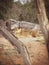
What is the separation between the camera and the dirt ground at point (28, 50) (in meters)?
2.49

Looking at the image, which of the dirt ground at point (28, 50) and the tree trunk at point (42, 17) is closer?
the tree trunk at point (42, 17)

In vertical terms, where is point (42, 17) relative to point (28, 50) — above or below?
above

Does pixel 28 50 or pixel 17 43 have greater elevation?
pixel 17 43

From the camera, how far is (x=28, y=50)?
101 inches

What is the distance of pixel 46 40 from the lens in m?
2.38

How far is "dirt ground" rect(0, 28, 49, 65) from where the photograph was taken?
2.49 metres

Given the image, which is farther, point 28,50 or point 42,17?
point 28,50

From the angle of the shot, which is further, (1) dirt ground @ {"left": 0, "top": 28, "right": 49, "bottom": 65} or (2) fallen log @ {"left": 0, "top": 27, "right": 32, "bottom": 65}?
(1) dirt ground @ {"left": 0, "top": 28, "right": 49, "bottom": 65}

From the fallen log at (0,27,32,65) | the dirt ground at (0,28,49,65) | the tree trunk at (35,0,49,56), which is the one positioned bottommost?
the dirt ground at (0,28,49,65)

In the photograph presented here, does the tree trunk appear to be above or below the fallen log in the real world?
above

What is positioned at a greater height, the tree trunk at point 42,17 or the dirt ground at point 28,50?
the tree trunk at point 42,17

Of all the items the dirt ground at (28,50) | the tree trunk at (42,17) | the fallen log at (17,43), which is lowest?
the dirt ground at (28,50)

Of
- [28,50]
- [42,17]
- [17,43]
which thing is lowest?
[28,50]

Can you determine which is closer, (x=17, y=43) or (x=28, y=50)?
(x=17, y=43)
